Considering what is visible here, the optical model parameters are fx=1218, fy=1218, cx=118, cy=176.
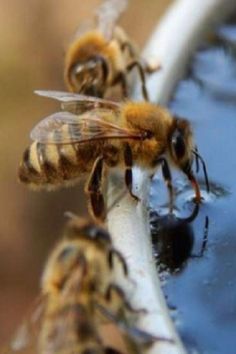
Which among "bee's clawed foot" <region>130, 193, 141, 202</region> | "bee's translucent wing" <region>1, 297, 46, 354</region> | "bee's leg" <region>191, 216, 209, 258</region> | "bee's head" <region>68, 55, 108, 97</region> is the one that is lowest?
"bee's translucent wing" <region>1, 297, 46, 354</region>

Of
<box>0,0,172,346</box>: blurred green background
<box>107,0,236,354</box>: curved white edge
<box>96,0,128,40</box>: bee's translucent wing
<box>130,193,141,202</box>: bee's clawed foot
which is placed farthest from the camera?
<box>0,0,172,346</box>: blurred green background

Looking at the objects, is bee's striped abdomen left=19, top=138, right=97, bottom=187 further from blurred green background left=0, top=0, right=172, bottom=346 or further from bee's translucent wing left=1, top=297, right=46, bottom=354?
blurred green background left=0, top=0, right=172, bottom=346

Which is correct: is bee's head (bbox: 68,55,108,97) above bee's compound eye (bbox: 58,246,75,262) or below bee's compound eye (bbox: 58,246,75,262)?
above

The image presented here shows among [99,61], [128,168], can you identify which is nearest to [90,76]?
[99,61]

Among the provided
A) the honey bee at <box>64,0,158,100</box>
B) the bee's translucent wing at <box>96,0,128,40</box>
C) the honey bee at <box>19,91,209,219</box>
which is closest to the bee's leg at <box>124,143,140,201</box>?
the honey bee at <box>19,91,209,219</box>

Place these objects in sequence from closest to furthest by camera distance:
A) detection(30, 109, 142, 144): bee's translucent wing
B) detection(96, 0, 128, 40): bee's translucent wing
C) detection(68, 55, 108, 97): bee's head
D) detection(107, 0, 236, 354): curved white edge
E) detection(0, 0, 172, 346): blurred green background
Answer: detection(107, 0, 236, 354): curved white edge
detection(30, 109, 142, 144): bee's translucent wing
detection(68, 55, 108, 97): bee's head
detection(96, 0, 128, 40): bee's translucent wing
detection(0, 0, 172, 346): blurred green background

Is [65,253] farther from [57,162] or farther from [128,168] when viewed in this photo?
[57,162]

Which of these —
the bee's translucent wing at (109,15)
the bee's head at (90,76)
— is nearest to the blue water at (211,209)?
the bee's head at (90,76)
